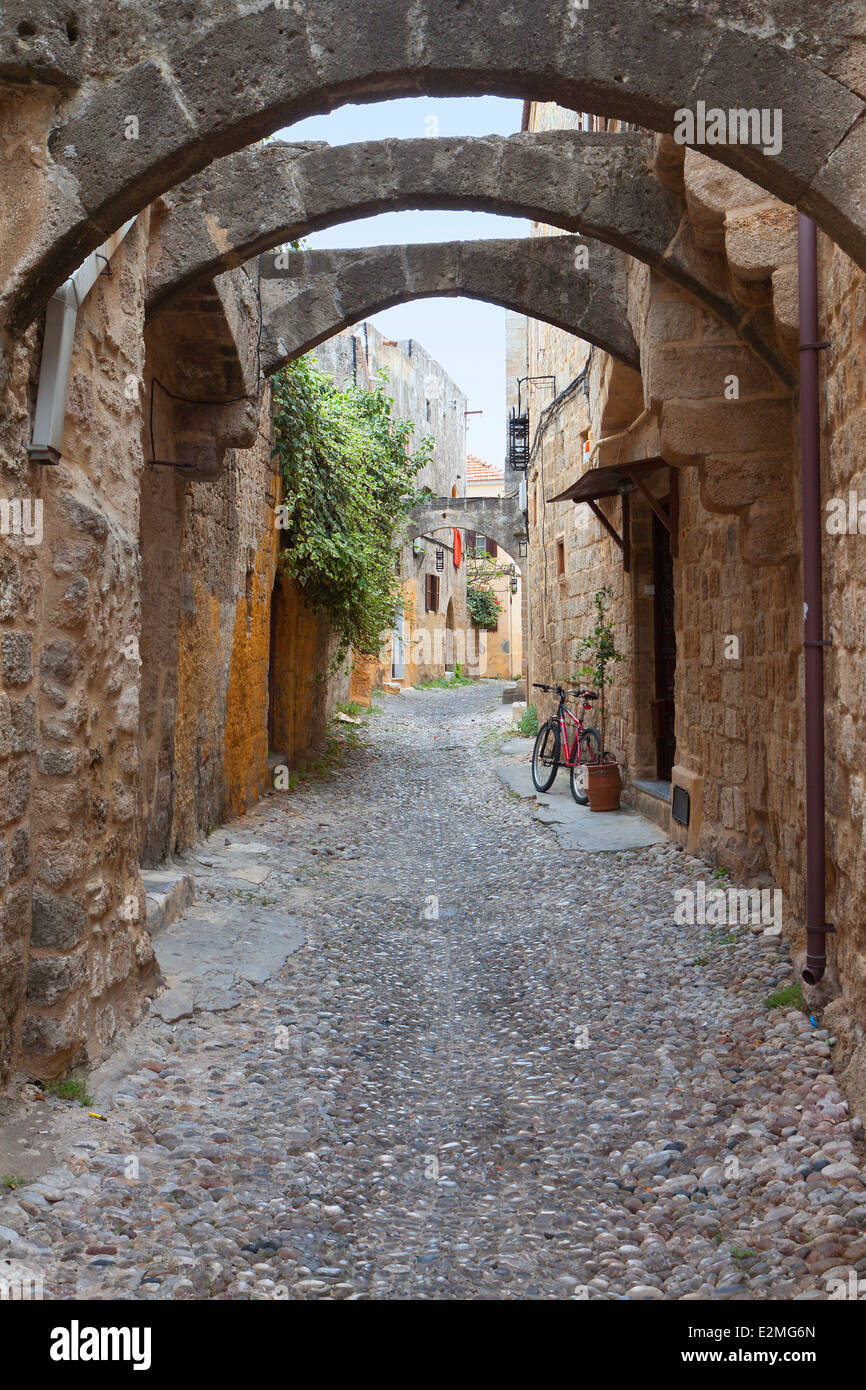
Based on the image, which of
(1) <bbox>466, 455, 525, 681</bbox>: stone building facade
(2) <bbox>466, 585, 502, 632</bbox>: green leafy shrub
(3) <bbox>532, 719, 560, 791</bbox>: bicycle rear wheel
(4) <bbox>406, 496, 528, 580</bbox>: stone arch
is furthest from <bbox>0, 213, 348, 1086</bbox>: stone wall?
(1) <bbox>466, 455, 525, 681</bbox>: stone building facade

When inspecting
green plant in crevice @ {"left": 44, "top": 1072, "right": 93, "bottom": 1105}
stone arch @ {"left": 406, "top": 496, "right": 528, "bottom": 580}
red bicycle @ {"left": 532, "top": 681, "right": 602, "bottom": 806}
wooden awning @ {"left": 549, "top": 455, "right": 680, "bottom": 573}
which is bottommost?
green plant in crevice @ {"left": 44, "top": 1072, "right": 93, "bottom": 1105}

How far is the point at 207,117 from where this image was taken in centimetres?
249

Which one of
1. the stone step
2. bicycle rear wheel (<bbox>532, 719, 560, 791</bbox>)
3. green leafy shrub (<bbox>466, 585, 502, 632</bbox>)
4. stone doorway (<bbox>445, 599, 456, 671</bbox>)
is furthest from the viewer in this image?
green leafy shrub (<bbox>466, 585, 502, 632</bbox>)

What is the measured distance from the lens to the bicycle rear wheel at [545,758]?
917cm

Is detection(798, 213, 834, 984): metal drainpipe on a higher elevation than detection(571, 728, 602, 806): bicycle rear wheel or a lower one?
higher

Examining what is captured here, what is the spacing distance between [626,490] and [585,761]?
93.3 inches

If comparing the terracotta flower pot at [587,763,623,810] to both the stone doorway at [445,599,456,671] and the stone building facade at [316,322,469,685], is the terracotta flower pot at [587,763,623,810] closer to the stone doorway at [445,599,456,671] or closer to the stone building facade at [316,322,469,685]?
the stone building facade at [316,322,469,685]

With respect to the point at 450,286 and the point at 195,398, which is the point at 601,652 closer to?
the point at 450,286

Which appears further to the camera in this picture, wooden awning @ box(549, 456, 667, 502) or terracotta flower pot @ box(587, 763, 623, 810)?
terracotta flower pot @ box(587, 763, 623, 810)

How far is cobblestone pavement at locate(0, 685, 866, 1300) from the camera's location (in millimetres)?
2234

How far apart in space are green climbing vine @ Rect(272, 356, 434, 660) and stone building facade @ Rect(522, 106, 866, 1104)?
2.19 metres

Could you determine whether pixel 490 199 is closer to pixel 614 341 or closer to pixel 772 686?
pixel 614 341

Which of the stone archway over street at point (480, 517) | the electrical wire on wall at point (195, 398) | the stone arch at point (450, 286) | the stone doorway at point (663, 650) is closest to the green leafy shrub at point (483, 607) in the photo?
the stone archway over street at point (480, 517)

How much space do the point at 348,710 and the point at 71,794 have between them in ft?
38.8
